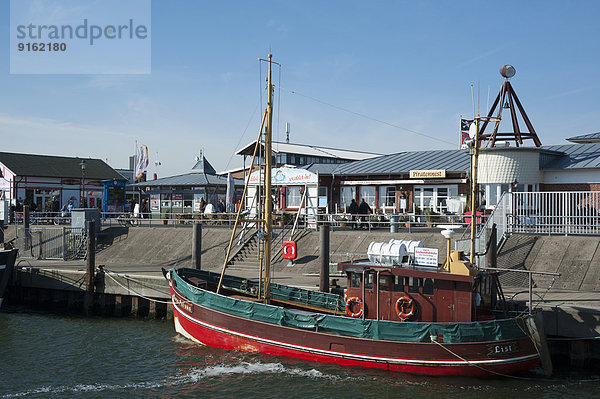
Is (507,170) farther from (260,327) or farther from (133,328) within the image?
(133,328)

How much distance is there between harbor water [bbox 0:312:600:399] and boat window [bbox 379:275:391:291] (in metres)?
2.36

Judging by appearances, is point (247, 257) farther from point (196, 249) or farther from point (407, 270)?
point (407, 270)

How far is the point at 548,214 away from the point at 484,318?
9.63 meters

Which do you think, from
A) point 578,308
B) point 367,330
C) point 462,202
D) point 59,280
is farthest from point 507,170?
point 59,280

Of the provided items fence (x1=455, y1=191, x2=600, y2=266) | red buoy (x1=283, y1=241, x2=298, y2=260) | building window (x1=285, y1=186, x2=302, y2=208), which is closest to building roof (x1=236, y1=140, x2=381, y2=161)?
building window (x1=285, y1=186, x2=302, y2=208)

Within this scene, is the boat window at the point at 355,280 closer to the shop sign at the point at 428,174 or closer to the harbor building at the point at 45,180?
the shop sign at the point at 428,174

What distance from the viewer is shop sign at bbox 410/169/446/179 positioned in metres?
35.5

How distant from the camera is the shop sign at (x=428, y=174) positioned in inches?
1398

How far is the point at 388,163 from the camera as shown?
133 feet

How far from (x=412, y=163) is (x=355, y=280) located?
2348cm

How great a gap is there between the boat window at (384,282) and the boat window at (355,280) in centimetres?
69

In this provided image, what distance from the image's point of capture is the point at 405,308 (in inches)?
647

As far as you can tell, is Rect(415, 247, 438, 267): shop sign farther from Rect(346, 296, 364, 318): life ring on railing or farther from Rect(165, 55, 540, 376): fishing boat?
Rect(346, 296, 364, 318): life ring on railing

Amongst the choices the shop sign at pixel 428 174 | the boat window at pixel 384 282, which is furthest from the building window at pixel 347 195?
the boat window at pixel 384 282
